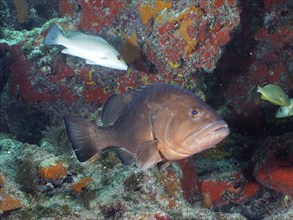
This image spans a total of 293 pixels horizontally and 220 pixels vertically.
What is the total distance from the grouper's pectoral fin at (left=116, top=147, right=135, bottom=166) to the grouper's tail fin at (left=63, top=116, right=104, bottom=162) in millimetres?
284

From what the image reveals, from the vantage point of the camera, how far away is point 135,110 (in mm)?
3066

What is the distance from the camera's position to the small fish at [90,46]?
14.0 ft

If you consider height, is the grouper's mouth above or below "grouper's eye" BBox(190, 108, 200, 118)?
below

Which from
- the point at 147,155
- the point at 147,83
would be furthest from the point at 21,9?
the point at 147,155

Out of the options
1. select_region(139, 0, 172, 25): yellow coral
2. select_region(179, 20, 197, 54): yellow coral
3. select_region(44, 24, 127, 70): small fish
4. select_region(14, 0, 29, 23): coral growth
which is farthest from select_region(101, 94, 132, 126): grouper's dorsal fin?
select_region(14, 0, 29, 23): coral growth

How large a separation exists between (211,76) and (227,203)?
3548 millimetres

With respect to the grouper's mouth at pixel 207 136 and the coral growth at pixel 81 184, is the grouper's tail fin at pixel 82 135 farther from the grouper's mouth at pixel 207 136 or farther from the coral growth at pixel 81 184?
the grouper's mouth at pixel 207 136

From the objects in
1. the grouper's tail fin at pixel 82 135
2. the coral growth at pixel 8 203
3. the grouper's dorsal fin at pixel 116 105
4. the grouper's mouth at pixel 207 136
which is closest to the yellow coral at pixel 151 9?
the grouper's dorsal fin at pixel 116 105

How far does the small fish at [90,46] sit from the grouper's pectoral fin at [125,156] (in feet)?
5.36

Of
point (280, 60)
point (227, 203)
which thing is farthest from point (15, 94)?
point (280, 60)

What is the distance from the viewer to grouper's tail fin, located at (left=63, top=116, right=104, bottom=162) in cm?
328

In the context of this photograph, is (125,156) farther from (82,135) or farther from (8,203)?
(8,203)

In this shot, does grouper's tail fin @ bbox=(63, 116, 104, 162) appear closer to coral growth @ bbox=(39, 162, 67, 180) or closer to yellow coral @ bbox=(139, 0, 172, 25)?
coral growth @ bbox=(39, 162, 67, 180)

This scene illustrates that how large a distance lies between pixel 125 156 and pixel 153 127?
557 millimetres
